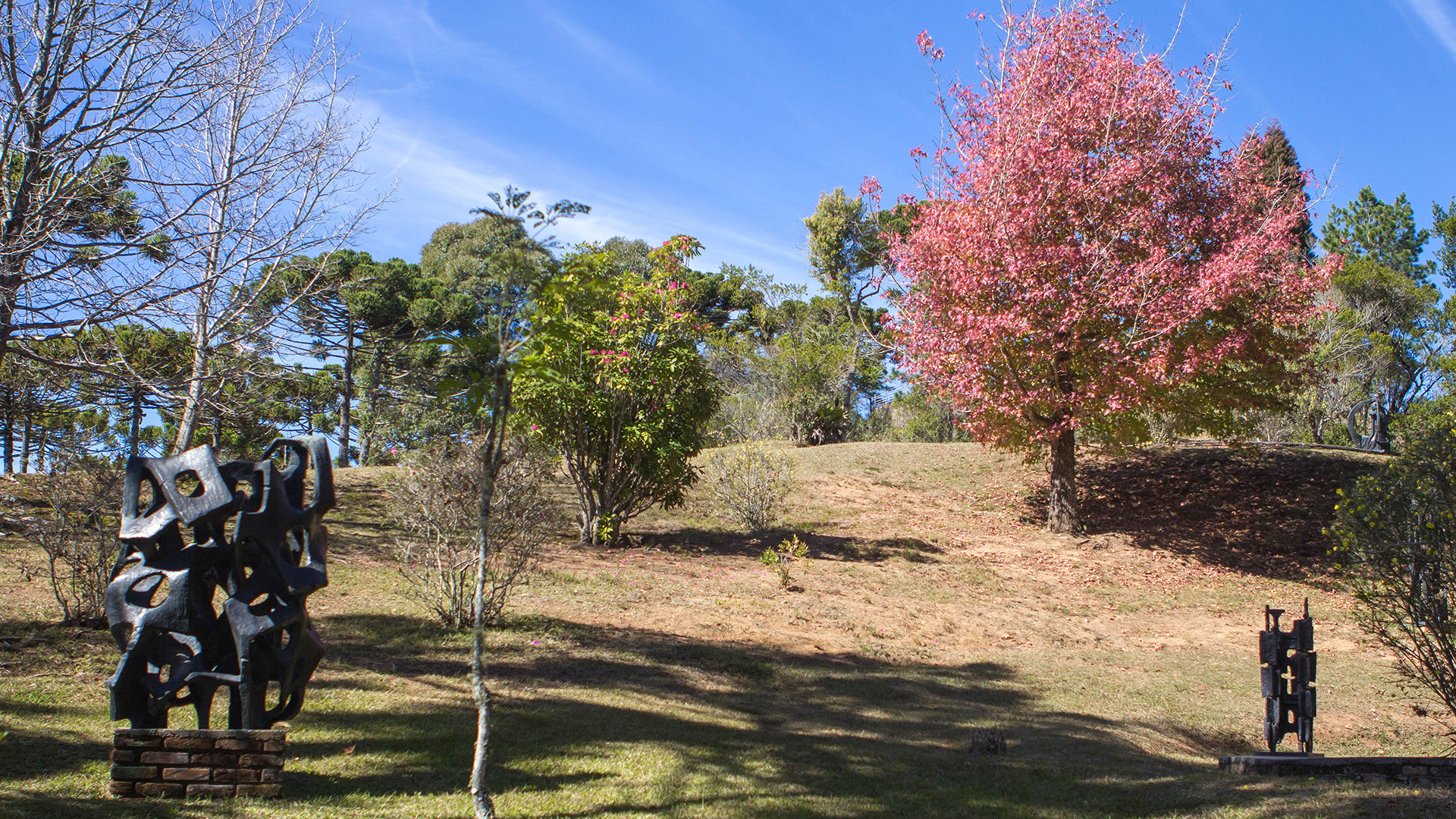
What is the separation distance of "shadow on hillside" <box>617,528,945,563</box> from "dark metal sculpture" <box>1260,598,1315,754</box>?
730 cm

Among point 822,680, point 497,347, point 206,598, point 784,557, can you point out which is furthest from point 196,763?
point 784,557

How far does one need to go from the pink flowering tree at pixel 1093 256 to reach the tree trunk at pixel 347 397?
16.5 metres

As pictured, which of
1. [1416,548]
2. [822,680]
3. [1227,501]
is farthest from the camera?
[1227,501]

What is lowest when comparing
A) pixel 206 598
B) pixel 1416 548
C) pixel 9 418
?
pixel 206 598

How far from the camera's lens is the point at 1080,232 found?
1529 centimetres

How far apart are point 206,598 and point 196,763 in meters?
0.86

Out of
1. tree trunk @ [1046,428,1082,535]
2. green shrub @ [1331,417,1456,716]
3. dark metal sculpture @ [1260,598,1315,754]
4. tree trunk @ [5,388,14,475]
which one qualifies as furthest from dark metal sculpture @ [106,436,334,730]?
tree trunk @ [1046,428,1082,535]

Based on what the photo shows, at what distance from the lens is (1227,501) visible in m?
17.3

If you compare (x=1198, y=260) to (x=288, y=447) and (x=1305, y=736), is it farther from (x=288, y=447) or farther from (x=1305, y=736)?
(x=288, y=447)

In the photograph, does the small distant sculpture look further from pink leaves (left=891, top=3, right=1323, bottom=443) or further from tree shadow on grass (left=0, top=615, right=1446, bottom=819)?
tree shadow on grass (left=0, top=615, right=1446, bottom=819)

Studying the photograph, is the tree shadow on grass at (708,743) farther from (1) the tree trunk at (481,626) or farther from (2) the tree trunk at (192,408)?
(2) the tree trunk at (192,408)

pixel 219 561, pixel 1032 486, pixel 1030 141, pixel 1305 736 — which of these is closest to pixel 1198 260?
pixel 1030 141

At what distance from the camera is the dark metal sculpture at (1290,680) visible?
6.59 metres

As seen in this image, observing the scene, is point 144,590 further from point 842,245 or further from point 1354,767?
A: point 842,245
